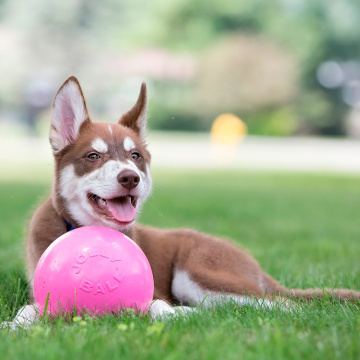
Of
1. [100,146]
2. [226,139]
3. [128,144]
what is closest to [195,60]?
[226,139]

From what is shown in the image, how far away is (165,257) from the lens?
461 centimetres

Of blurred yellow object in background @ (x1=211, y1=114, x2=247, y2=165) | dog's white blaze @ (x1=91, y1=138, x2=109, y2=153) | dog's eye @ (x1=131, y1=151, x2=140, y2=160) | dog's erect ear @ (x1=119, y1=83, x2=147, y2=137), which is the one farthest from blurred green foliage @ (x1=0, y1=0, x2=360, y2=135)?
dog's white blaze @ (x1=91, y1=138, x2=109, y2=153)

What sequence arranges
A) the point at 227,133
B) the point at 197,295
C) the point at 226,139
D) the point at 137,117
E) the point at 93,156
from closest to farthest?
the point at 93,156, the point at 197,295, the point at 137,117, the point at 226,139, the point at 227,133

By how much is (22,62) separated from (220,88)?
13.9 metres

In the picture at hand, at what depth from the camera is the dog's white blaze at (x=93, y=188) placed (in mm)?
3863

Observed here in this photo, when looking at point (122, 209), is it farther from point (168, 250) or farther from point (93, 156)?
point (168, 250)

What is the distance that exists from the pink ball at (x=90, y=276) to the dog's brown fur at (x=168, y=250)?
1.41ft

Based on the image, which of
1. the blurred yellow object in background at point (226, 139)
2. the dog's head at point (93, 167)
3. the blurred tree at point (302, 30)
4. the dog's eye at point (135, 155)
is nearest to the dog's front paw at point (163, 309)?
the dog's head at point (93, 167)

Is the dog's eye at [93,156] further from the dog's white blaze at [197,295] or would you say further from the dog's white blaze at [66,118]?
the dog's white blaze at [197,295]

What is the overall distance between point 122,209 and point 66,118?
2.62ft

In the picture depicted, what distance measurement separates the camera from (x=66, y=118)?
4.30 metres

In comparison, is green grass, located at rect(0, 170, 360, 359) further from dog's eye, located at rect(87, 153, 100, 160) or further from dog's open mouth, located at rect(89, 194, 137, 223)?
dog's eye, located at rect(87, 153, 100, 160)

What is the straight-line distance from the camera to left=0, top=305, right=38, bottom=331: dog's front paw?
141 inches

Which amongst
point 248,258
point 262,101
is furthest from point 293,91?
point 248,258
